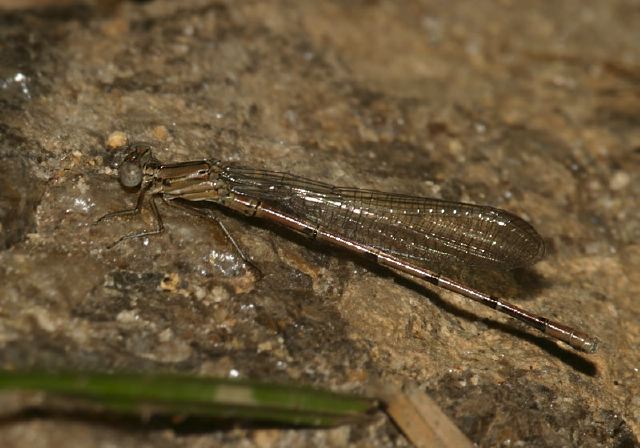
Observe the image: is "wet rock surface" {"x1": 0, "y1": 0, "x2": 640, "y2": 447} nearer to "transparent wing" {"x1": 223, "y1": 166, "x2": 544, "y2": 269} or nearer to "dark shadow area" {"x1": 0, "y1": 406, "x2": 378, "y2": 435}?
"dark shadow area" {"x1": 0, "y1": 406, "x2": 378, "y2": 435}

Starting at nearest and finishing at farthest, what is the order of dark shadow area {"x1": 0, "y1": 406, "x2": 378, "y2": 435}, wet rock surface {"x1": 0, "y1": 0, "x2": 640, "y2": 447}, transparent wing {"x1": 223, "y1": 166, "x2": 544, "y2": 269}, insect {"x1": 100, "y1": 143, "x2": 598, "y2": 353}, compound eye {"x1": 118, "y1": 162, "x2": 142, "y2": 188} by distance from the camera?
dark shadow area {"x1": 0, "y1": 406, "x2": 378, "y2": 435}
wet rock surface {"x1": 0, "y1": 0, "x2": 640, "y2": 447}
compound eye {"x1": 118, "y1": 162, "x2": 142, "y2": 188}
insect {"x1": 100, "y1": 143, "x2": 598, "y2": 353}
transparent wing {"x1": 223, "y1": 166, "x2": 544, "y2": 269}

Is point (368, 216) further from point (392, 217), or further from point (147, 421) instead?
point (147, 421)

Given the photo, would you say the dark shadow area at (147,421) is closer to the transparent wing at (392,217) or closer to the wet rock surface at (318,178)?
the wet rock surface at (318,178)

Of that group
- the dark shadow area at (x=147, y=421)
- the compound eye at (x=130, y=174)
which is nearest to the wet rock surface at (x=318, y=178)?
the dark shadow area at (x=147, y=421)

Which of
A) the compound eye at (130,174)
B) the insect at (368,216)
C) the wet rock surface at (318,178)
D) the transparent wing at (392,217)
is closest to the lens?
the wet rock surface at (318,178)

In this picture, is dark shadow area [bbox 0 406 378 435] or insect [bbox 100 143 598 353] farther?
insect [bbox 100 143 598 353]

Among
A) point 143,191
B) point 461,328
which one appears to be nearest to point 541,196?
point 461,328

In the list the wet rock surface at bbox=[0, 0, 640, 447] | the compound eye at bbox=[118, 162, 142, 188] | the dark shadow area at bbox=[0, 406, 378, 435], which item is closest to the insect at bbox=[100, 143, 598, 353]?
the compound eye at bbox=[118, 162, 142, 188]

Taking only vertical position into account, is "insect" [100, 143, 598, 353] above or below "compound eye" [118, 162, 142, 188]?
below

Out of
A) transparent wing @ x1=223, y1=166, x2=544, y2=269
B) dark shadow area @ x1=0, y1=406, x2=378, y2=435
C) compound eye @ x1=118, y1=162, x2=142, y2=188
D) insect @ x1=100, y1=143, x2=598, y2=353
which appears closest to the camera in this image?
dark shadow area @ x1=0, y1=406, x2=378, y2=435
